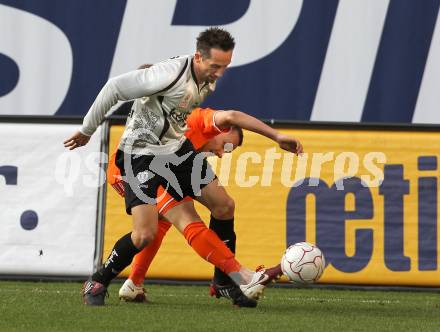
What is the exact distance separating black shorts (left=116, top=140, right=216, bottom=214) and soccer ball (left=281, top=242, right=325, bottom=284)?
2.36ft

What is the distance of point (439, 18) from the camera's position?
9.83 meters

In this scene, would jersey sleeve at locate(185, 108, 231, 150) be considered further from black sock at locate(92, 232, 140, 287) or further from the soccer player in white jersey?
black sock at locate(92, 232, 140, 287)

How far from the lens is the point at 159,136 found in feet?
22.2

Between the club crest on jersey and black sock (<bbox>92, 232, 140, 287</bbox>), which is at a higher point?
the club crest on jersey

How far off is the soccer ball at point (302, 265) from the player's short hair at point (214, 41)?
135 centimetres

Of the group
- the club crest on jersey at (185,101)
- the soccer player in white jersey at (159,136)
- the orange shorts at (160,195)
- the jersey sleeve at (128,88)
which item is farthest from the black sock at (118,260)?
the club crest on jersey at (185,101)

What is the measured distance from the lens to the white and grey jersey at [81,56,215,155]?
638cm

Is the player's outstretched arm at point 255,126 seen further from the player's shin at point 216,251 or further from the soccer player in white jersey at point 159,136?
the player's shin at point 216,251

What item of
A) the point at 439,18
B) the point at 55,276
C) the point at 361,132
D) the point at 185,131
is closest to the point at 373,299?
the point at 361,132

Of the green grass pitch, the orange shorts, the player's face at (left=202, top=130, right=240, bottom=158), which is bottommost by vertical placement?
the green grass pitch

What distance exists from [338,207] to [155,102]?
2.29 m

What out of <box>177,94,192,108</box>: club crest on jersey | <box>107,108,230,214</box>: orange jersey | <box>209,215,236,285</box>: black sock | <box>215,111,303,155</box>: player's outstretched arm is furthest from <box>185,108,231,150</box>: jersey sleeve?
<box>209,215,236,285</box>: black sock

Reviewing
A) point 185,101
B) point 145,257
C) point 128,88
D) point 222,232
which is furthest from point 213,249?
point 128,88

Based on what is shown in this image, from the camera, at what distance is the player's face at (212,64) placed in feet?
20.9
